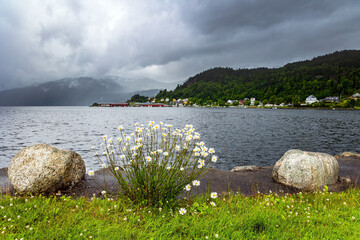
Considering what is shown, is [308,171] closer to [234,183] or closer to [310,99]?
[234,183]


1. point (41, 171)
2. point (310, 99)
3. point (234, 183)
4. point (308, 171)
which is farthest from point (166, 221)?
point (310, 99)

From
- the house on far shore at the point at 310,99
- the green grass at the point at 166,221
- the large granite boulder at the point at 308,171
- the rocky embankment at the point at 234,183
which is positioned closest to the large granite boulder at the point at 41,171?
the rocky embankment at the point at 234,183

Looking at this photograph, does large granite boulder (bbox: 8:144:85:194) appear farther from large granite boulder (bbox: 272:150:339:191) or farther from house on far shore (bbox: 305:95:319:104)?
house on far shore (bbox: 305:95:319:104)

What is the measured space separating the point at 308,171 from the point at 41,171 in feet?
36.3

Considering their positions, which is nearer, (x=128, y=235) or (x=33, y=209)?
(x=128, y=235)

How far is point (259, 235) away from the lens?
4.40 metres

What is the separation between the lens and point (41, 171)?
7.83 meters

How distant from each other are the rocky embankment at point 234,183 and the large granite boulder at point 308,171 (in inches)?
14.2

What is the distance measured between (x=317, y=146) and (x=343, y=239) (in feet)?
93.6

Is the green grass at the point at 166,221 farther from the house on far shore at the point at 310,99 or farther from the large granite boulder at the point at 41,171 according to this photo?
the house on far shore at the point at 310,99

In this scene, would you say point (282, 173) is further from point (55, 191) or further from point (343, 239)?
point (55, 191)

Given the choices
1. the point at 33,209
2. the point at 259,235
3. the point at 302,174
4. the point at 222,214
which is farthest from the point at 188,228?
the point at 302,174

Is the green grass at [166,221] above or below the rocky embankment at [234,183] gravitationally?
above

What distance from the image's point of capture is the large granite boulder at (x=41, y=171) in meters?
7.70
